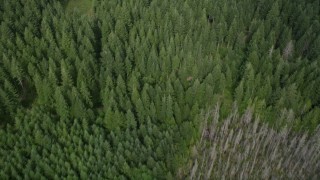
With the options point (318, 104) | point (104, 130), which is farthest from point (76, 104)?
point (318, 104)

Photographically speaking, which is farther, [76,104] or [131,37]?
[131,37]

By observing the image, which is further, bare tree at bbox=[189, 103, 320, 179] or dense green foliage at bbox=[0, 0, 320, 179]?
bare tree at bbox=[189, 103, 320, 179]

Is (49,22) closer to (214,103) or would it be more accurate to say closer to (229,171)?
(214,103)

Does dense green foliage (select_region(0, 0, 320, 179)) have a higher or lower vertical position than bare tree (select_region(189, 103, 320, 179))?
higher

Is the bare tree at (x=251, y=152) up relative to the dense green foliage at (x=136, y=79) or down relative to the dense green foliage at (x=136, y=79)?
down

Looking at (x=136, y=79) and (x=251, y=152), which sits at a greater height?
(x=136, y=79)

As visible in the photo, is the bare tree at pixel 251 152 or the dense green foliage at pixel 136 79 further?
the bare tree at pixel 251 152

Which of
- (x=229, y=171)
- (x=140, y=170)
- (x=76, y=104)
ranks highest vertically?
(x=76, y=104)

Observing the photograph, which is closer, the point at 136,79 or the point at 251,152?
the point at 251,152
